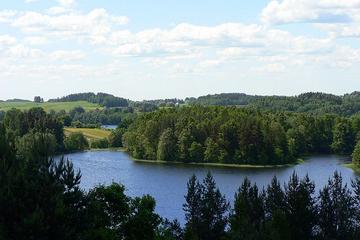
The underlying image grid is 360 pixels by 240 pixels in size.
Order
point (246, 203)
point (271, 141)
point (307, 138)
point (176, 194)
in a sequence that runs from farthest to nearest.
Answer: point (307, 138) → point (271, 141) → point (176, 194) → point (246, 203)

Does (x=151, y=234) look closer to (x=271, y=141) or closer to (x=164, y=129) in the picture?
(x=271, y=141)

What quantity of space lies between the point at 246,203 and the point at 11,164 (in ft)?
60.1

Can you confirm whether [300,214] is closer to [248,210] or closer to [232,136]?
[248,210]

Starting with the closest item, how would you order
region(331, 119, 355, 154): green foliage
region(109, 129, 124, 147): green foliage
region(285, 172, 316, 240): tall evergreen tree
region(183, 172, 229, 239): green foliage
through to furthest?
1. region(285, 172, 316, 240): tall evergreen tree
2. region(183, 172, 229, 239): green foliage
3. region(331, 119, 355, 154): green foliage
4. region(109, 129, 124, 147): green foliage

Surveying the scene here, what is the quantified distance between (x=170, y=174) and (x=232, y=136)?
85.6ft

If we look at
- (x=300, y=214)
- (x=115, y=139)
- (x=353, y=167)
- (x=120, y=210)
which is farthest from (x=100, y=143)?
(x=120, y=210)

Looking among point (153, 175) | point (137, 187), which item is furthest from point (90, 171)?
point (137, 187)

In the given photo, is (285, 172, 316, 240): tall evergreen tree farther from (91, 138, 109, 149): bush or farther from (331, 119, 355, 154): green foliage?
(91, 138, 109, 149): bush

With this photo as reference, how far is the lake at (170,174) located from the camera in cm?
7381

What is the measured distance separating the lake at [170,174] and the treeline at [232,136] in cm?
566

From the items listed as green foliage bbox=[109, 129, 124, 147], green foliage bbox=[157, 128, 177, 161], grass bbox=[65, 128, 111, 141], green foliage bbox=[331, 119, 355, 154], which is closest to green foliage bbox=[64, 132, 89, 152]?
green foliage bbox=[109, 129, 124, 147]

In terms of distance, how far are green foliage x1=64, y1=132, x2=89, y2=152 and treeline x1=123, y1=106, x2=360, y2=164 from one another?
965 cm

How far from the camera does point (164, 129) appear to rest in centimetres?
12812

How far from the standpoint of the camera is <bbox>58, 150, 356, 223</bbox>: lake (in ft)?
242
